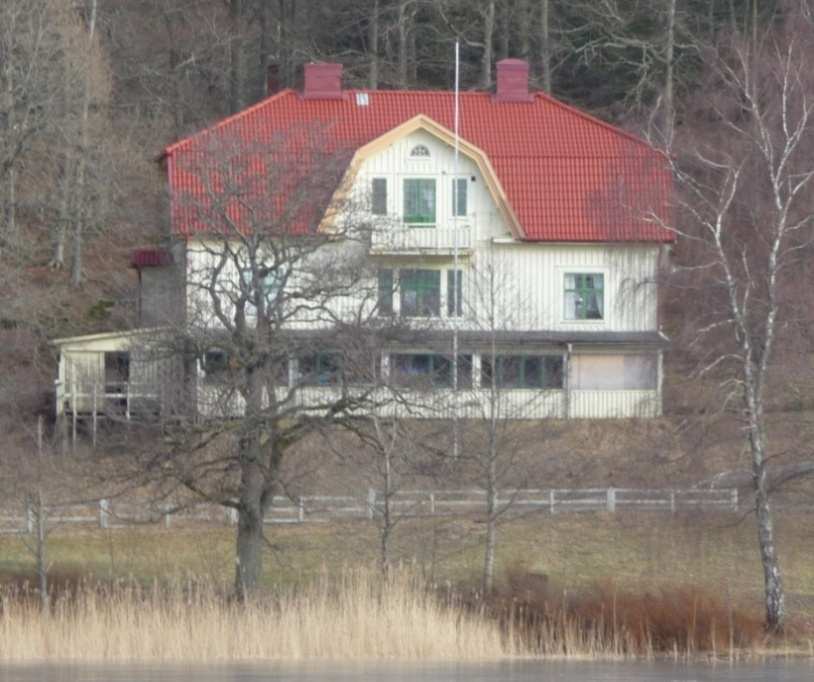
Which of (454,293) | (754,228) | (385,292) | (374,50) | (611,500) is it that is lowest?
(611,500)

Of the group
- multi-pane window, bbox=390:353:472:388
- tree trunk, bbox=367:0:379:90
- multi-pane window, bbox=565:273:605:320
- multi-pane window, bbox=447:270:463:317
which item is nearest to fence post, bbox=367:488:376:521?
multi-pane window, bbox=390:353:472:388

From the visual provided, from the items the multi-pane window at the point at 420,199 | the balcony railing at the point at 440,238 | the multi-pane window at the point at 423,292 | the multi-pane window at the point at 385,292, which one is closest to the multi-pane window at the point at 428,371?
the multi-pane window at the point at 423,292

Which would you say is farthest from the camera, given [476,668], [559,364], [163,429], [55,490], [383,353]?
[559,364]

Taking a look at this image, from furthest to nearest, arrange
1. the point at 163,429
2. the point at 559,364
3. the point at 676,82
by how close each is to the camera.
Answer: the point at 676,82, the point at 559,364, the point at 163,429

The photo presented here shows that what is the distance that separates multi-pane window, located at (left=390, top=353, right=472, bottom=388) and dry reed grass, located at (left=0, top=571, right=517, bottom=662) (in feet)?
20.6

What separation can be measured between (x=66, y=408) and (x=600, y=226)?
15005 millimetres

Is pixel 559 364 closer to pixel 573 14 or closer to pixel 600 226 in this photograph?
pixel 600 226

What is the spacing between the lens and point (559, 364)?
48500mm

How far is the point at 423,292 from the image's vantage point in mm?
46625

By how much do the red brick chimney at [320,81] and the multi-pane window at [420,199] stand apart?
15.4 ft

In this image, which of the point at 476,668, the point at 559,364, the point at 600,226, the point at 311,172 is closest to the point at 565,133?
the point at 600,226

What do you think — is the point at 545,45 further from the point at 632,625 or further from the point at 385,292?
the point at 632,625

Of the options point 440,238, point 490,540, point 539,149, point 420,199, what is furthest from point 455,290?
point 490,540

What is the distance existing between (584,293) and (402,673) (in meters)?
28.3
